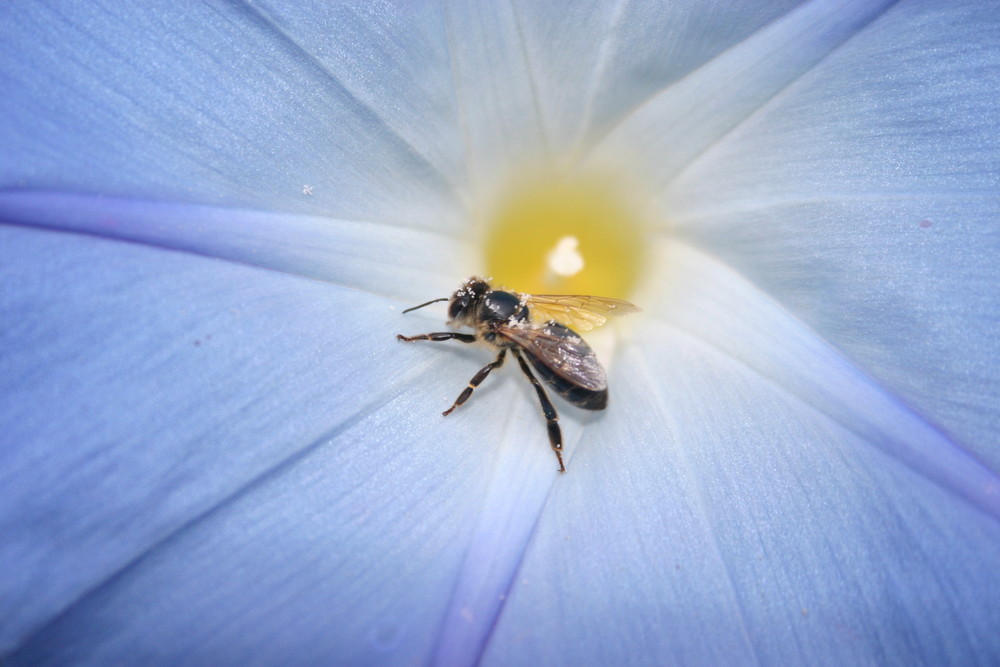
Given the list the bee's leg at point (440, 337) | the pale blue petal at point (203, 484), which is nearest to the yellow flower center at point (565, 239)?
the bee's leg at point (440, 337)

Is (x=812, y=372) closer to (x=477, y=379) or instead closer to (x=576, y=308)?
(x=576, y=308)

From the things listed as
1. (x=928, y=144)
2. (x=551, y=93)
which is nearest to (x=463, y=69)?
(x=551, y=93)

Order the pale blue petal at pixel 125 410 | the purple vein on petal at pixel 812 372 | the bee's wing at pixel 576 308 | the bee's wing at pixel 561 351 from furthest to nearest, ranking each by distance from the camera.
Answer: the bee's wing at pixel 576 308
the bee's wing at pixel 561 351
the purple vein on petal at pixel 812 372
the pale blue petal at pixel 125 410

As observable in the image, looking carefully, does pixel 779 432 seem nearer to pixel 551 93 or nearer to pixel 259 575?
pixel 551 93

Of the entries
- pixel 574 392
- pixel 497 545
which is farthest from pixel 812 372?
pixel 497 545

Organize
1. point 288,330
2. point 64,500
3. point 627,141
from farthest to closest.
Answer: point 627,141 < point 288,330 < point 64,500

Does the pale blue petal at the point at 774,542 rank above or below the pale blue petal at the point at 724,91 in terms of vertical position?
below

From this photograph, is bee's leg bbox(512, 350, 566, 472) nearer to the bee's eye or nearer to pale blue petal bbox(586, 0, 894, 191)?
the bee's eye

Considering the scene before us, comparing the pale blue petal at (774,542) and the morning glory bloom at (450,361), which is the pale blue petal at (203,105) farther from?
the pale blue petal at (774,542)
